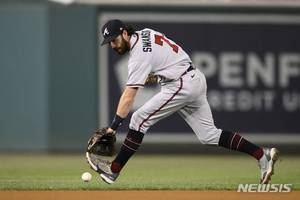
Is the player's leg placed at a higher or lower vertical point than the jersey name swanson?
lower

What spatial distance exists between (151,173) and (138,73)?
2.55 m

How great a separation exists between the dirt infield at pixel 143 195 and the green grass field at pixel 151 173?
28 cm

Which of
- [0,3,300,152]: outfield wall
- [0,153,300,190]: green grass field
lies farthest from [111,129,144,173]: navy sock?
[0,3,300,152]: outfield wall

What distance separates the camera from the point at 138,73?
13.6ft

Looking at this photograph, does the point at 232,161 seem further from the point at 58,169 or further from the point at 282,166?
the point at 58,169

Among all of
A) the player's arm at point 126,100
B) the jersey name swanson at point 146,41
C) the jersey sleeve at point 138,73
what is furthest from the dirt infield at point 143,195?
the jersey name swanson at point 146,41

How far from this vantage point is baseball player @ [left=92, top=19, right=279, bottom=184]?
4.17 m

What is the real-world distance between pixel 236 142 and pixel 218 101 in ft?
14.0

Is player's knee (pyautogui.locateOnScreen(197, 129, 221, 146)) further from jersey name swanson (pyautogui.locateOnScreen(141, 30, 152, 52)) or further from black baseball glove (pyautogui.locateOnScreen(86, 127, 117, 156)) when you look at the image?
jersey name swanson (pyautogui.locateOnScreen(141, 30, 152, 52))

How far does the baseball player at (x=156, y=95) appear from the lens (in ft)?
13.7

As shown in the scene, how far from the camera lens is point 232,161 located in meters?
7.87

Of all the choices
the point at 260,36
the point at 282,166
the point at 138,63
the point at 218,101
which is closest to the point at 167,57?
the point at 138,63

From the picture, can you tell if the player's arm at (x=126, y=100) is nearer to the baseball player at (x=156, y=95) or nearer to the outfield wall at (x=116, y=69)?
the baseball player at (x=156, y=95)

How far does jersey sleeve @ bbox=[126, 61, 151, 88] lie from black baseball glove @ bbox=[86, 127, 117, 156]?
0.64 meters
